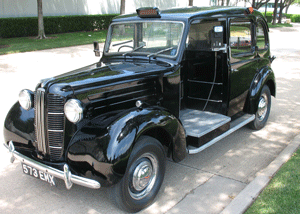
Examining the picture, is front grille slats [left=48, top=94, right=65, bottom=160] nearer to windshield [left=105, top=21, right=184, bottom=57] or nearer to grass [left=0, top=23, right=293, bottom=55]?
windshield [left=105, top=21, right=184, bottom=57]

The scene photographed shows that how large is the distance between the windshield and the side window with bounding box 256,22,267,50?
2053 mm

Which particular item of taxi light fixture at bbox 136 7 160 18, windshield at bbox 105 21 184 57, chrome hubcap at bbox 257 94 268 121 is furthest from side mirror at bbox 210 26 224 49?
chrome hubcap at bbox 257 94 268 121

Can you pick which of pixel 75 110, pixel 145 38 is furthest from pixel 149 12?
pixel 75 110

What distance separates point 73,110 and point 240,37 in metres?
3.15

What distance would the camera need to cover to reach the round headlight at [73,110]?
9.98 feet

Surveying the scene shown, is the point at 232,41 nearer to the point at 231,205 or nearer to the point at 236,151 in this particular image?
the point at 236,151

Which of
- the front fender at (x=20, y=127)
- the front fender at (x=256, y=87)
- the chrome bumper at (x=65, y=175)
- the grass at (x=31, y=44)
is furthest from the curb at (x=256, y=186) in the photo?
the grass at (x=31, y=44)

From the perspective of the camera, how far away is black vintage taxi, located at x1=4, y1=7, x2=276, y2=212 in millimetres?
3035

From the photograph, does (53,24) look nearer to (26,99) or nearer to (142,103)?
(26,99)

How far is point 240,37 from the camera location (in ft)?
16.4

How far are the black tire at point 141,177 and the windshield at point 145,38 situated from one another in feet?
4.61

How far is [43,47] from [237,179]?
13.3 meters

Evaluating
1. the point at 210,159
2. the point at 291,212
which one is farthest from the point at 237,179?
the point at 291,212

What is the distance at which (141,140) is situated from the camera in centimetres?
323
